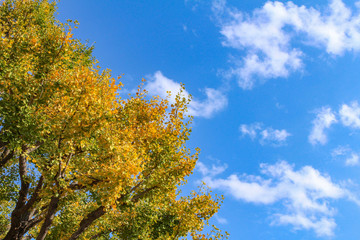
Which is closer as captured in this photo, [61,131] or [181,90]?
[61,131]

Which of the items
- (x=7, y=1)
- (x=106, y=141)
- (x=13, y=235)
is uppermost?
(x=7, y=1)

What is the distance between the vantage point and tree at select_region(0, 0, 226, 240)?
42.7ft

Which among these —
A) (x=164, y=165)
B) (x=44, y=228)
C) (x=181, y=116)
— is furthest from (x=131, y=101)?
(x=44, y=228)

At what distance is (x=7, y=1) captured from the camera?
2361cm

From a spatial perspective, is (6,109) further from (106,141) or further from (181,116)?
(181,116)

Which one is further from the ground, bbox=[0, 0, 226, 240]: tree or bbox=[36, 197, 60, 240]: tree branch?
bbox=[0, 0, 226, 240]: tree

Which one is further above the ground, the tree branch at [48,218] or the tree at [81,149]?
the tree at [81,149]

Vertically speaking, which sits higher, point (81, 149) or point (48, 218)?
point (81, 149)

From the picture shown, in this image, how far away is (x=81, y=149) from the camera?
14320mm

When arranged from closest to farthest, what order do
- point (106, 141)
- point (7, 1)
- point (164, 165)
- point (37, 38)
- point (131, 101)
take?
point (106, 141) < point (37, 38) < point (164, 165) < point (131, 101) < point (7, 1)

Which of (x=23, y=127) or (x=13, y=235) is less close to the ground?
(x=23, y=127)

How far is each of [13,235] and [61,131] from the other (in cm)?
667

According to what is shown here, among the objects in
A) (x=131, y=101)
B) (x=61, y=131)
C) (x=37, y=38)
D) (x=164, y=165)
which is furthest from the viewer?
(x=131, y=101)

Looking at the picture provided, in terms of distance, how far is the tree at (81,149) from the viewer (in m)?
13.0
